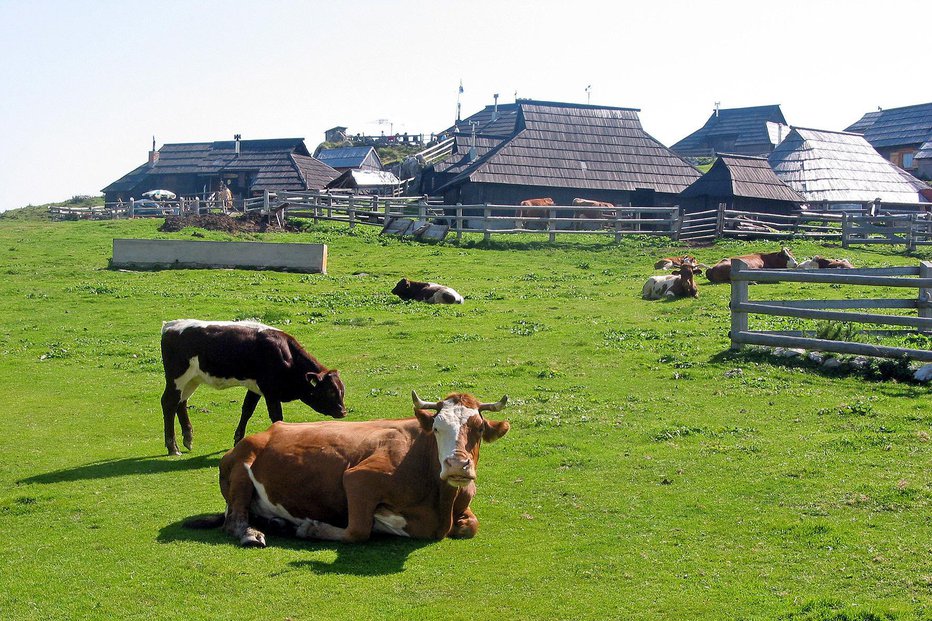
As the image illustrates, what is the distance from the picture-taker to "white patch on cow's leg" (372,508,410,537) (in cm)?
871

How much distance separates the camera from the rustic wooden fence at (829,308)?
47.2 feet

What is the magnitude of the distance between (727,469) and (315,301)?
1476cm

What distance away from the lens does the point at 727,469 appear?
1041 centimetres

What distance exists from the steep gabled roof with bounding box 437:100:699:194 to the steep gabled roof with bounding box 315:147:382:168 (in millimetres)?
29166

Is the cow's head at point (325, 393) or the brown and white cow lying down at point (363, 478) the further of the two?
the cow's head at point (325, 393)

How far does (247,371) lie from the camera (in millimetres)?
12211

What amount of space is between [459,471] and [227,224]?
30.9 metres

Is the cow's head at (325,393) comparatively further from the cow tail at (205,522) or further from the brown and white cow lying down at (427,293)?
the brown and white cow lying down at (427,293)


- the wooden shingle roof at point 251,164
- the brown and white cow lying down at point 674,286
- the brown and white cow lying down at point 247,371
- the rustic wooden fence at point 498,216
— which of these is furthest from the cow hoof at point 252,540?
the wooden shingle roof at point 251,164

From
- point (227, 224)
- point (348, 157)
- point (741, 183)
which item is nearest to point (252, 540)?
point (227, 224)

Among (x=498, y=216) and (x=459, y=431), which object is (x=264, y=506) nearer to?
(x=459, y=431)

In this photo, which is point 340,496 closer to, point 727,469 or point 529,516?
point 529,516

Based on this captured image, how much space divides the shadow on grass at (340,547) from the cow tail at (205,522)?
0.14 ft

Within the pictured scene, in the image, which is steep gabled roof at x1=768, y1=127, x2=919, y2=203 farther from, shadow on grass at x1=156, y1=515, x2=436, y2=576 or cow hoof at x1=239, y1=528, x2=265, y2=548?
cow hoof at x1=239, y1=528, x2=265, y2=548
